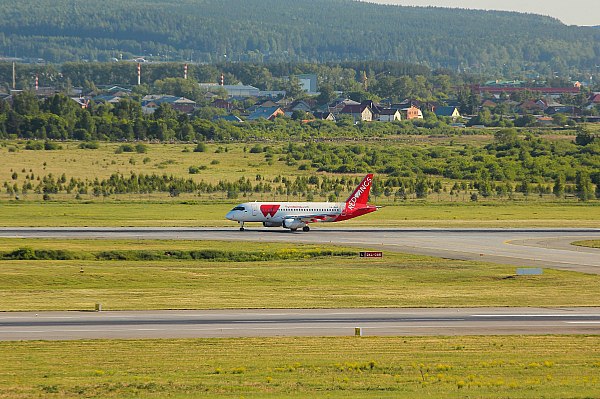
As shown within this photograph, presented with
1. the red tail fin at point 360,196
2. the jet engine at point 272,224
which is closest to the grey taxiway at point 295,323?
the jet engine at point 272,224

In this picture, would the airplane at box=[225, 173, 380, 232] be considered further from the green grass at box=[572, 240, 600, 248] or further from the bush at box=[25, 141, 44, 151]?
the bush at box=[25, 141, 44, 151]

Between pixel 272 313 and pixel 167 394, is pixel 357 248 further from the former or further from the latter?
pixel 167 394

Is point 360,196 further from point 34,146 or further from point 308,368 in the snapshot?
point 34,146

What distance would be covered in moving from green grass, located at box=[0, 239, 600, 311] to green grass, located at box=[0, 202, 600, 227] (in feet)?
78.1

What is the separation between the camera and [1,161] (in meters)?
170

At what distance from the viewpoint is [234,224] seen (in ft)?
363

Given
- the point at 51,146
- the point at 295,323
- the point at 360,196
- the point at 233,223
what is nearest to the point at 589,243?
the point at 360,196

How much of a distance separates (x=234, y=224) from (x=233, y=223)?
0.95 meters

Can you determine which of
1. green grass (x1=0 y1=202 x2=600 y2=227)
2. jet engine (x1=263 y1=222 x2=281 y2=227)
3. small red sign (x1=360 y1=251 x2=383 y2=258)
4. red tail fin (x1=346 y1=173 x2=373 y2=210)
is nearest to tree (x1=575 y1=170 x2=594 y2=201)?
green grass (x1=0 y1=202 x2=600 y2=227)

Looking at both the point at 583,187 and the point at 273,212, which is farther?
the point at 583,187

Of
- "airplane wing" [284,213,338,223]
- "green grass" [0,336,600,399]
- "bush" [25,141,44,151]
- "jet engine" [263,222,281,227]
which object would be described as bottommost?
"green grass" [0,336,600,399]

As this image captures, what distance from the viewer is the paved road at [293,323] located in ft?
171

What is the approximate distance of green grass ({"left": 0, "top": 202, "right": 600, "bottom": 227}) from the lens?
11144 cm

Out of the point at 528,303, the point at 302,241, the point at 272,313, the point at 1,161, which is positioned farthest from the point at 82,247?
the point at 1,161
